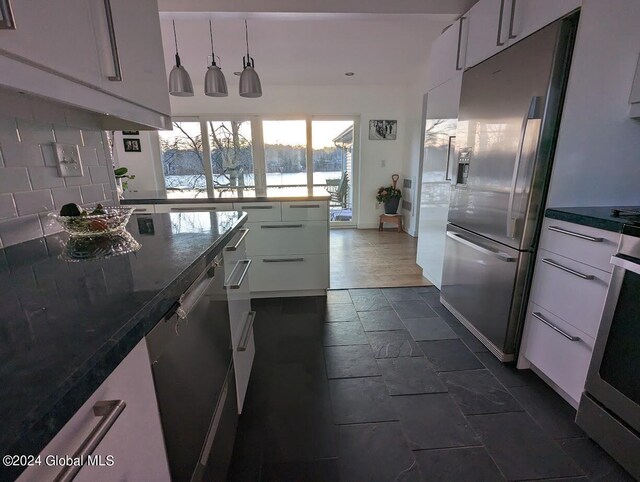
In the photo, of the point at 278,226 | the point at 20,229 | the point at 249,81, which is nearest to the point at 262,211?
the point at 278,226

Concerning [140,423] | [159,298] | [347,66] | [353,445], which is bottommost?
[353,445]

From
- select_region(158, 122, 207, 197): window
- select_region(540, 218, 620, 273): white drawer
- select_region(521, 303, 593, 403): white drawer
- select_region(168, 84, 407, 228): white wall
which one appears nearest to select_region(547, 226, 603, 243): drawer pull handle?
select_region(540, 218, 620, 273): white drawer

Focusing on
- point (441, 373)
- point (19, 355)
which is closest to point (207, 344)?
point (19, 355)

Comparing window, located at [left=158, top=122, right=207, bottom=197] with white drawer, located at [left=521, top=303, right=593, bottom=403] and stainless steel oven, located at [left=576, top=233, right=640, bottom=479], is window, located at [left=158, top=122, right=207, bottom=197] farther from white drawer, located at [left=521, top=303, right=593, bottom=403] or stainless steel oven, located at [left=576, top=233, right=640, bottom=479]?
stainless steel oven, located at [left=576, top=233, right=640, bottom=479]

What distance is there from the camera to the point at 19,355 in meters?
0.40

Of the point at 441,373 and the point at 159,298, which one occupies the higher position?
the point at 159,298

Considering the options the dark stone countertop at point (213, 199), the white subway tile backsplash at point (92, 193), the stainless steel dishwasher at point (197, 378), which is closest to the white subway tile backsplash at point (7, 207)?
the white subway tile backsplash at point (92, 193)

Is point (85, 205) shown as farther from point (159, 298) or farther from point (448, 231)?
point (448, 231)

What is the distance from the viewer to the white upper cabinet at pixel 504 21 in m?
1.36

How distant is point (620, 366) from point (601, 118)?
3.39 feet

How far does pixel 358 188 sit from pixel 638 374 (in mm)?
4362

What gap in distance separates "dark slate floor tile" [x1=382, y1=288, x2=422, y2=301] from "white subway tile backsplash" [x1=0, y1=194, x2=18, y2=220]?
2300 mm

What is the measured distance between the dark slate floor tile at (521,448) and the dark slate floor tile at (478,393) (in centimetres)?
4

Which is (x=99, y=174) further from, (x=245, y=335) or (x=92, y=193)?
(x=245, y=335)
